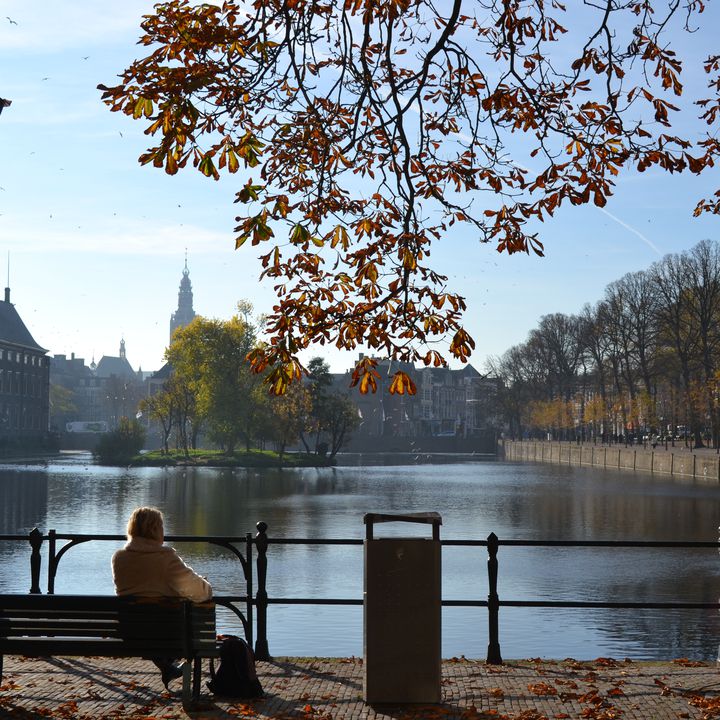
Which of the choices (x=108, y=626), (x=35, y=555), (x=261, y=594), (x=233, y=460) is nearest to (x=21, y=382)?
(x=233, y=460)

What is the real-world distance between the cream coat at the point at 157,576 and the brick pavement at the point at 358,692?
793 millimetres

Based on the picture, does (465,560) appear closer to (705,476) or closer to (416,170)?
(416,170)

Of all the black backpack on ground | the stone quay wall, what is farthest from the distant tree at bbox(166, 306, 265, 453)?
the black backpack on ground

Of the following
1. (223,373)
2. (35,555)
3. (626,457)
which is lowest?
(35,555)

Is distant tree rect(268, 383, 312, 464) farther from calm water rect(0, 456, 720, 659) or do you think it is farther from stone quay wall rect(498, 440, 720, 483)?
stone quay wall rect(498, 440, 720, 483)

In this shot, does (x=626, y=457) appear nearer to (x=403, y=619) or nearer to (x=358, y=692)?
(x=358, y=692)

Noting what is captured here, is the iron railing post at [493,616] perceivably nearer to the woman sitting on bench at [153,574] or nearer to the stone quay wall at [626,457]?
the woman sitting on bench at [153,574]

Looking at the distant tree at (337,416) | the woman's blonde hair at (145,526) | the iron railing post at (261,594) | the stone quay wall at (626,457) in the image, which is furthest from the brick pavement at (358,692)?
the distant tree at (337,416)

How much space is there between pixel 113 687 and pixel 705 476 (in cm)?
6459

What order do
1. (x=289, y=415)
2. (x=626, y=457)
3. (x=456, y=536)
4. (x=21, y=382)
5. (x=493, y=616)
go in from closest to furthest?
(x=493, y=616), (x=456, y=536), (x=289, y=415), (x=626, y=457), (x=21, y=382)

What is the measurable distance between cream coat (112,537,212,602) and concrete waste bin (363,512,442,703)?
1.19 meters

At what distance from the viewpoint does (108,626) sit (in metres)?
7.91

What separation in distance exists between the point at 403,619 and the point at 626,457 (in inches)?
3293

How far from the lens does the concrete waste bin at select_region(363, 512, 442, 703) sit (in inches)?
321
